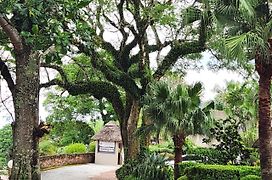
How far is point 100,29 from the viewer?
17281 millimetres

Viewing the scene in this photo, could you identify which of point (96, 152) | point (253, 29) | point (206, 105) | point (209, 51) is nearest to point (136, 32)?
point (209, 51)

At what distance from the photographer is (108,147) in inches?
1113

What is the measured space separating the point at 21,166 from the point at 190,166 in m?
6.67

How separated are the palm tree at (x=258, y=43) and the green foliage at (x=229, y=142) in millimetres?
6557

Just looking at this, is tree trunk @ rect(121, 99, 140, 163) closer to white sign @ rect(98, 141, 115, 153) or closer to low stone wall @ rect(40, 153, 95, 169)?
low stone wall @ rect(40, 153, 95, 169)

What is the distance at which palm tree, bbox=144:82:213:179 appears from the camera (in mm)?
13625

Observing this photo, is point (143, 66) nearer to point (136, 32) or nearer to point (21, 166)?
point (136, 32)

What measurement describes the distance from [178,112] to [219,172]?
2.45 m

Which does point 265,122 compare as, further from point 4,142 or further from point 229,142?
point 4,142

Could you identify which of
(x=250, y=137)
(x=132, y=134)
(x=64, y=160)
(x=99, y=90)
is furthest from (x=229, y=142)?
(x=64, y=160)

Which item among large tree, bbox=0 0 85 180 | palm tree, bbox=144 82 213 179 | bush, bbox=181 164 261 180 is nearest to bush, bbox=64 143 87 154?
palm tree, bbox=144 82 213 179

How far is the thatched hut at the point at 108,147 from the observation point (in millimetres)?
28031

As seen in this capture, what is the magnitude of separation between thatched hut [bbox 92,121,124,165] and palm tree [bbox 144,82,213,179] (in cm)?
1369

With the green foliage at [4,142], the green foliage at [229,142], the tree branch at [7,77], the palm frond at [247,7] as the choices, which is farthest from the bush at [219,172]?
the green foliage at [4,142]
